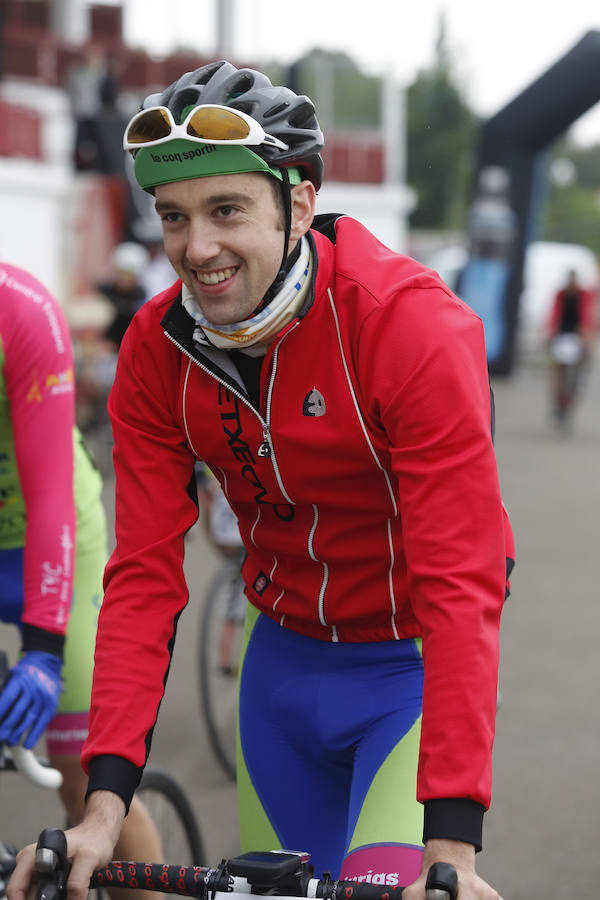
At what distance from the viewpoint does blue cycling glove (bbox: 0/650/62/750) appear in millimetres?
2908

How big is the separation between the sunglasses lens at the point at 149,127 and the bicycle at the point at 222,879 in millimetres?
1222

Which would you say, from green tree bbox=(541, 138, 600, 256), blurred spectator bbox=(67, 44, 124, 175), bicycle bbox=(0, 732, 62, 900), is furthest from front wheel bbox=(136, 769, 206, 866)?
green tree bbox=(541, 138, 600, 256)

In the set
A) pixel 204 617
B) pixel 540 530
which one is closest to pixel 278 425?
pixel 204 617

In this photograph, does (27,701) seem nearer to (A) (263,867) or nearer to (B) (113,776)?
(B) (113,776)

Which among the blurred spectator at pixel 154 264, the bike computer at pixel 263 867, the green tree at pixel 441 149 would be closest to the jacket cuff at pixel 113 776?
the bike computer at pixel 263 867

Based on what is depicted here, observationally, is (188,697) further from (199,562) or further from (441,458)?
(441,458)

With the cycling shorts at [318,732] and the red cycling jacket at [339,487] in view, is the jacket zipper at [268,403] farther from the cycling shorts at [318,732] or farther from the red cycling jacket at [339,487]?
the cycling shorts at [318,732]

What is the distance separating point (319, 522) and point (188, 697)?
401 cm

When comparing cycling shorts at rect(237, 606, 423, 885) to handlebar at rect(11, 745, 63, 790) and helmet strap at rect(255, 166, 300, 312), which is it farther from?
helmet strap at rect(255, 166, 300, 312)

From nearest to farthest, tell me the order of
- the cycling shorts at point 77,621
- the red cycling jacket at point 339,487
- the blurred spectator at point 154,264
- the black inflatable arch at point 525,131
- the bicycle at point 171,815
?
the red cycling jacket at point 339,487
the cycling shorts at point 77,621
the bicycle at point 171,815
the blurred spectator at point 154,264
the black inflatable arch at point 525,131

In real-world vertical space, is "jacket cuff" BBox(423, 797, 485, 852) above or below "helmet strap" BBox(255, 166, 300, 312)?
below

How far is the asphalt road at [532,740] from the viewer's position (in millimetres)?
4609

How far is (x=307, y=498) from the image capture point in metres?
2.54

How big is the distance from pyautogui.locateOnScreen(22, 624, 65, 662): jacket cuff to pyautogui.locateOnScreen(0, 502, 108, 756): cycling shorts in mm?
385
